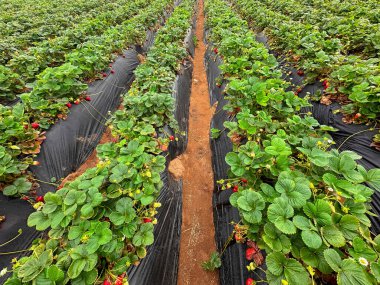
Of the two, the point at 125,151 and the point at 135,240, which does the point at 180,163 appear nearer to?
the point at 125,151

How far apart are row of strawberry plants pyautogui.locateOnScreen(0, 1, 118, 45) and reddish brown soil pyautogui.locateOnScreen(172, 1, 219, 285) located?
21.0 feet

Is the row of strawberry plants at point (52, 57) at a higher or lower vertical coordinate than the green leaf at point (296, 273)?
higher

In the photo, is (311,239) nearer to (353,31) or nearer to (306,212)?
(306,212)

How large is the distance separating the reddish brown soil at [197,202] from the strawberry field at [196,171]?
0.07 feet

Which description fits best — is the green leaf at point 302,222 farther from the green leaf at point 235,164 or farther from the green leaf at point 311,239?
the green leaf at point 235,164

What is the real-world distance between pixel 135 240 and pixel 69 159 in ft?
8.88

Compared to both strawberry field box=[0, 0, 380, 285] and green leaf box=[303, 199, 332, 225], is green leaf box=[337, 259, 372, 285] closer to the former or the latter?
strawberry field box=[0, 0, 380, 285]

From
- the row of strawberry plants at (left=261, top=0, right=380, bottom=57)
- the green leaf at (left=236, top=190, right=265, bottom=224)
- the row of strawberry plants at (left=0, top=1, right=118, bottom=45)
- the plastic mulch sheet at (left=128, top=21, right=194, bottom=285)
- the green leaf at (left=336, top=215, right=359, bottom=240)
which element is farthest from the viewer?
the row of strawberry plants at (left=0, top=1, right=118, bottom=45)

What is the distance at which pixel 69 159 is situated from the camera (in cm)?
389

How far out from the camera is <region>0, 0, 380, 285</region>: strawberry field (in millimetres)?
1709

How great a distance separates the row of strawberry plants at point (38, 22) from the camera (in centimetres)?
714


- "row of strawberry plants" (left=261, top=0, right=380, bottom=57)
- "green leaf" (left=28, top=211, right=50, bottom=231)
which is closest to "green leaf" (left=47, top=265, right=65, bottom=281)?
"green leaf" (left=28, top=211, right=50, bottom=231)

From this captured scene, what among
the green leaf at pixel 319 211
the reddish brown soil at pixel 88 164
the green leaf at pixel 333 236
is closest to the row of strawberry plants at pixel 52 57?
the reddish brown soil at pixel 88 164

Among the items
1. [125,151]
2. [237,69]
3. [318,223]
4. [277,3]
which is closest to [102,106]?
[125,151]
